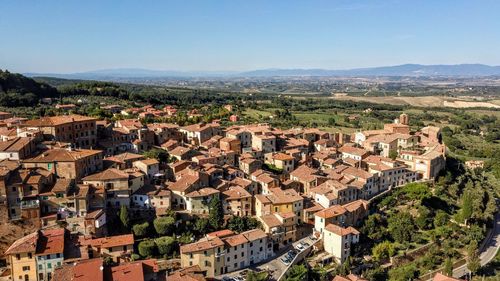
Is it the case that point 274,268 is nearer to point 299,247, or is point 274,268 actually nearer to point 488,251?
point 299,247

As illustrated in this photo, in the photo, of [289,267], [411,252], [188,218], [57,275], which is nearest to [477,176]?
[411,252]

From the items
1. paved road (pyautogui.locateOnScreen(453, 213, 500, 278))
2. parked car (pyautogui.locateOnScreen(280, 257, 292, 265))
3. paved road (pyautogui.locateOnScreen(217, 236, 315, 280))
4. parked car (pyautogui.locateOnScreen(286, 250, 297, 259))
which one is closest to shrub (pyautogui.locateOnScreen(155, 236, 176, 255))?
paved road (pyautogui.locateOnScreen(217, 236, 315, 280))

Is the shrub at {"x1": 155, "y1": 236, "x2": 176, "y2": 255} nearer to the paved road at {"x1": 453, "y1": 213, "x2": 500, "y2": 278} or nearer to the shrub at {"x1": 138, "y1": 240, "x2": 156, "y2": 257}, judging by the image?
the shrub at {"x1": 138, "y1": 240, "x2": 156, "y2": 257}

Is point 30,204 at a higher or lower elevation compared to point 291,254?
higher

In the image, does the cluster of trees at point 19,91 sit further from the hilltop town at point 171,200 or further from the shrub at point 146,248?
the shrub at point 146,248

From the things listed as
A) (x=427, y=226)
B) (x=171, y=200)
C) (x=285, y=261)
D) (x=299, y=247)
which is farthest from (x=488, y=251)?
(x=171, y=200)

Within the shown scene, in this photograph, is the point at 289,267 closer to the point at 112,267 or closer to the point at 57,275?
the point at 112,267
